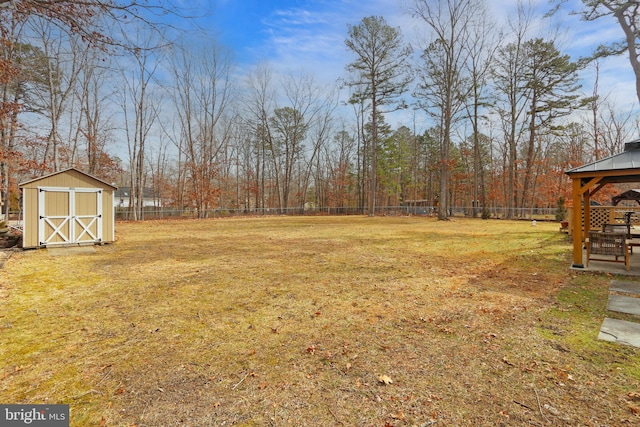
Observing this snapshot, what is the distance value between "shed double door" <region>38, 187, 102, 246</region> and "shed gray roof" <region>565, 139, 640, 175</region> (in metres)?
12.1

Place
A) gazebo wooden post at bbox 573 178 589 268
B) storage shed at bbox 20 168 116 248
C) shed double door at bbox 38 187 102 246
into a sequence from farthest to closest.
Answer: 1. shed double door at bbox 38 187 102 246
2. storage shed at bbox 20 168 116 248
3. gazebo wooden post at bbox 573 178 589 268

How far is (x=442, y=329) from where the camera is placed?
10.4 ft

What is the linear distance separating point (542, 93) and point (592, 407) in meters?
26.0

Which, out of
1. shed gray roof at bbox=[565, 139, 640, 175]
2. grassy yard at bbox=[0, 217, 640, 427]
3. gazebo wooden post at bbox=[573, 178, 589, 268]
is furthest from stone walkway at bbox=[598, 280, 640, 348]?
shed gray roof at bbox=[565, 139, 640, 175]

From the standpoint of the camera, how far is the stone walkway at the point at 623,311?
9.43 feet

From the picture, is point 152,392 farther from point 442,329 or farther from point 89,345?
point 442,329

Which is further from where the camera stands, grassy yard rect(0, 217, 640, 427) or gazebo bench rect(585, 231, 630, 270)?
gazebo bench rect(585, 231, 630, 270)

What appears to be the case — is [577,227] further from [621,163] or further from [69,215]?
[69,215]

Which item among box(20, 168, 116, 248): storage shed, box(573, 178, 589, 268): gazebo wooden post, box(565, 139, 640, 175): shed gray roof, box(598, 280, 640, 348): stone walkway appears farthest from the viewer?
box(20, 168, 116, 248): storage shed

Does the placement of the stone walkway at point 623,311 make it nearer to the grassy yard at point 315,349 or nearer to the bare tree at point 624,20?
the grassy yard at point 315,349

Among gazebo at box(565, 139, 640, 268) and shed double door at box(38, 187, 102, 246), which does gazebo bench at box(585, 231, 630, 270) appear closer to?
gazebo at box(565, 139, 640, 268)

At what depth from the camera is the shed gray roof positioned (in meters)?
5.43

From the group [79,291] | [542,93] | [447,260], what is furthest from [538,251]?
[542,93]

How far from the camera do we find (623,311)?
358 centimetres
